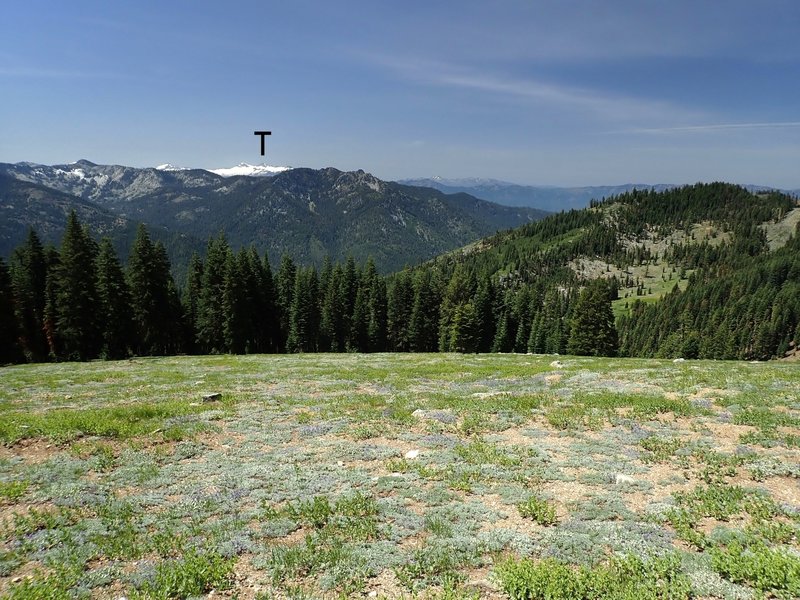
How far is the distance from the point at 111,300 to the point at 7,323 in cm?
1181

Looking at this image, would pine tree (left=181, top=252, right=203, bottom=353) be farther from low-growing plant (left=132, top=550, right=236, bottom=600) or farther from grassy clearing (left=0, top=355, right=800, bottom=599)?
low-growing plant (left=132, top=550, right=236, bottom=600)

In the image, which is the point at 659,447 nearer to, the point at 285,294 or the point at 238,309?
the point at 238,309

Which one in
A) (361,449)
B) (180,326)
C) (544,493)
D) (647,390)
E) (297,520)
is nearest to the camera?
(297,520)

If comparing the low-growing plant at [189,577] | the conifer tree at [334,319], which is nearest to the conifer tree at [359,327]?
the conifer tree at [334,319]

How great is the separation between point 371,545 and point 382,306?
79137mm

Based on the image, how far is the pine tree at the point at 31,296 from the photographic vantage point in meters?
60.0

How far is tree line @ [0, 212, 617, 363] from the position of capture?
55812mm

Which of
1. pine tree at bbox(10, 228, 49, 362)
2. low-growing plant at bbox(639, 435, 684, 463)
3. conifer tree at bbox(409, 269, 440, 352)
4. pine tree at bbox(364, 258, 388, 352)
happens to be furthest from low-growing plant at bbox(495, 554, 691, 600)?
pine tree at bbox(364, 258, 388, 352)

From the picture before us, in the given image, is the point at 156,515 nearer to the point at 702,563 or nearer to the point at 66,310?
the point at 702,563

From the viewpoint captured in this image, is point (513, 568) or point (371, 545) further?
point (371, 545)

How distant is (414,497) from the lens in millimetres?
11188

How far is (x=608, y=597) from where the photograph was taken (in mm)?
7109

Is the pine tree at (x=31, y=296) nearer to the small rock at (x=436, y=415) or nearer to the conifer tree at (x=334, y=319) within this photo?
the conifer tree at (x=334, y=319)

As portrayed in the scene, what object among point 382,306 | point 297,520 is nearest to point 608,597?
point 297,520
